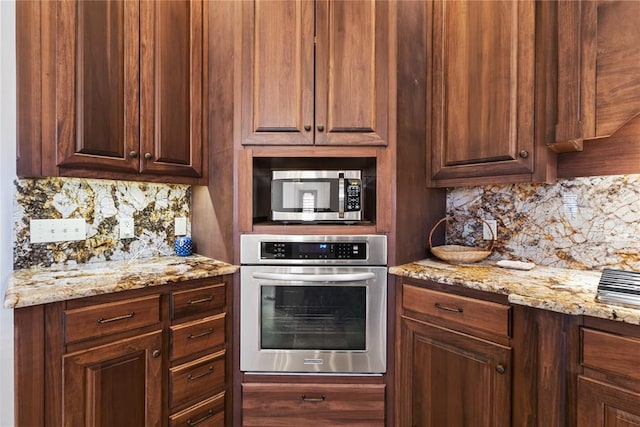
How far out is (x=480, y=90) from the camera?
5.06 ft

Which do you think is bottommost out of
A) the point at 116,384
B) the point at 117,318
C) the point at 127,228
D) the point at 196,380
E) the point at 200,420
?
the point at 200,420

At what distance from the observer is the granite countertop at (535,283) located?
3.28 feet

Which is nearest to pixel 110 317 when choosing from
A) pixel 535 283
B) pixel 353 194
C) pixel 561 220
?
pixel 353 194

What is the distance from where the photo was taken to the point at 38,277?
133cm

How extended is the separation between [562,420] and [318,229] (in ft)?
3.80

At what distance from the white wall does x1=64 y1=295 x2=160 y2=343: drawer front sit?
20cm

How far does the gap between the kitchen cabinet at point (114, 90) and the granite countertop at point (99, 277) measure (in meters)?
0.43

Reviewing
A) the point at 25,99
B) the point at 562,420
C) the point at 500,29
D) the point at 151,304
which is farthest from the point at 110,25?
the point at 562,420

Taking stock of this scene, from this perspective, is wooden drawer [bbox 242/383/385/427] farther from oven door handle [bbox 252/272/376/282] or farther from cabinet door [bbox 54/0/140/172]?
cabinet door [bbox 54/0/140/172]

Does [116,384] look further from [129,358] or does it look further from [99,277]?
[99,277]

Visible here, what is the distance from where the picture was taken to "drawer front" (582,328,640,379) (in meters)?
0.95

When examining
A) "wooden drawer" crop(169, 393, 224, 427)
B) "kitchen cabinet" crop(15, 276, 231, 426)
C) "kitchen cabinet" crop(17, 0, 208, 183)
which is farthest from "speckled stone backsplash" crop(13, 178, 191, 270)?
"wooden drawer" crop(169, 393, 224, 427)

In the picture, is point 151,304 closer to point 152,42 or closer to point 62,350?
point 62,350

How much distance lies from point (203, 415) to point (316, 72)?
5.65 feet
